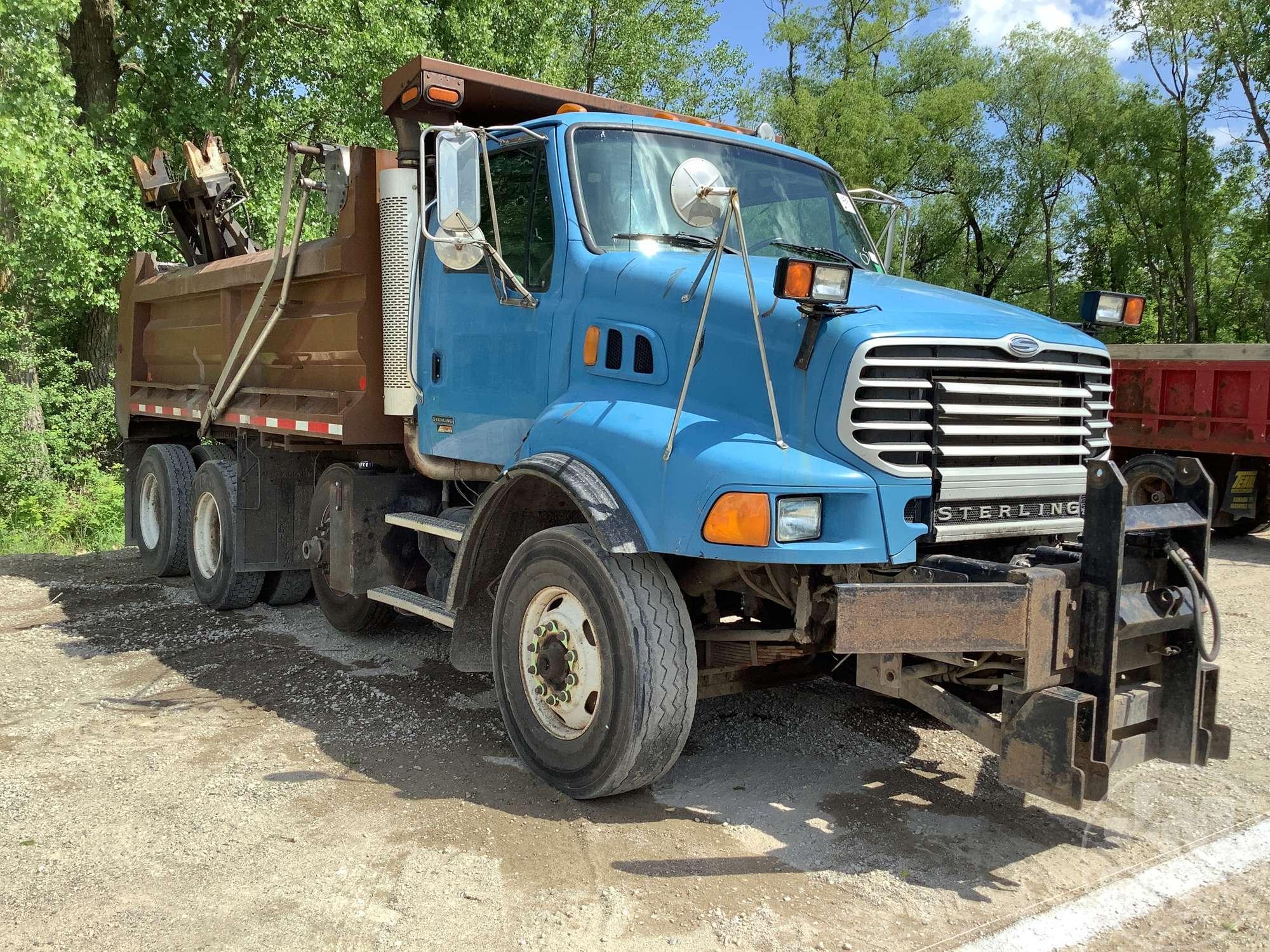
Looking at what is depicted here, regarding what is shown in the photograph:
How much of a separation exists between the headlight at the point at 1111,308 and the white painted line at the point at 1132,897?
2.15 meters

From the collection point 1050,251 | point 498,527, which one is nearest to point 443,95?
point 498,527

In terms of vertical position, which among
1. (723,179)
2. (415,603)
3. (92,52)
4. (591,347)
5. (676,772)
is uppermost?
(92,52)

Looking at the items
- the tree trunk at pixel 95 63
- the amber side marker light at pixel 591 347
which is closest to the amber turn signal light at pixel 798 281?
the amber side marker light at pixel 591 347

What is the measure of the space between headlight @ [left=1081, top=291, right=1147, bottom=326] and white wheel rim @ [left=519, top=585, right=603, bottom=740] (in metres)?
2.54

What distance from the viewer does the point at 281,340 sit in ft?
23.1

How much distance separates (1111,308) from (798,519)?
6.36 feet

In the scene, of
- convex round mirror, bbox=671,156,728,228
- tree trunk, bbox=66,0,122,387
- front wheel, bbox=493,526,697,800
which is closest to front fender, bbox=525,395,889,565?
front wheel, bbox=493,526,697,800

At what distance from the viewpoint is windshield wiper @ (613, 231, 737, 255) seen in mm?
4836

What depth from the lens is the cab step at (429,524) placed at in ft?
18.1

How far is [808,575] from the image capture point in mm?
4078

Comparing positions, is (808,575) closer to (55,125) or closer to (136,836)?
(136,836)

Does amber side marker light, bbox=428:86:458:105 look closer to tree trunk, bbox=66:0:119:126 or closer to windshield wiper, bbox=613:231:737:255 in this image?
windshield wiper, bbox=613:231:737:255

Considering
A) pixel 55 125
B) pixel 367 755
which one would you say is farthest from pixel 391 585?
pixel 55 125

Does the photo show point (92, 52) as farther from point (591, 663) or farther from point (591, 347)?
point (591, 663)
